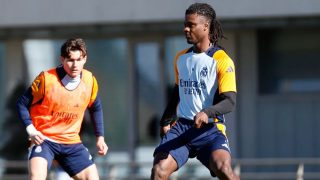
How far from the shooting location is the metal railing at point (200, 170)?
614 inches

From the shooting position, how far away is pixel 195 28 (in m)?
9.09

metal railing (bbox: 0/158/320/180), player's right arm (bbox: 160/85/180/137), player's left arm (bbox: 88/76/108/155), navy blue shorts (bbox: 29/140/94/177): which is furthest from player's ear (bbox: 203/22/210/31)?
metal railing (bbox: 0/158/320/180)

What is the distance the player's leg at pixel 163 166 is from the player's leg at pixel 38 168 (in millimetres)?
1138

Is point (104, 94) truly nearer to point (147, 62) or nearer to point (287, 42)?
point (147, 62)

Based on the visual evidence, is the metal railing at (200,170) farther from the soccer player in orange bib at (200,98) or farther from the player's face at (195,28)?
the player's face at (195,28)

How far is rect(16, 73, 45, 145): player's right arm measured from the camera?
31.4ft

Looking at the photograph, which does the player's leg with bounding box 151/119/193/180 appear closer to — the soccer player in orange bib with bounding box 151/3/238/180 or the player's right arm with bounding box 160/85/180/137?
the soccer player in orange bib with bounding box 151/3/238/180

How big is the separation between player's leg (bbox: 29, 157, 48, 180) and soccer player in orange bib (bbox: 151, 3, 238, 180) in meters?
1.12

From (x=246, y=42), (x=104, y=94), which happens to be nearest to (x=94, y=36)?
(x=104, y=94)

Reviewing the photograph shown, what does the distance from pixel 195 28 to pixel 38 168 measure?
6.25 ft

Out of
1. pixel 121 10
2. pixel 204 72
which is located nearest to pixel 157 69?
pixel 121 10

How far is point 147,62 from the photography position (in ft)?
57.2

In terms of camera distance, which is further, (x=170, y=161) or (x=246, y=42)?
(x=246, y=42)

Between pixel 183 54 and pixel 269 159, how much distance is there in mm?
7722
